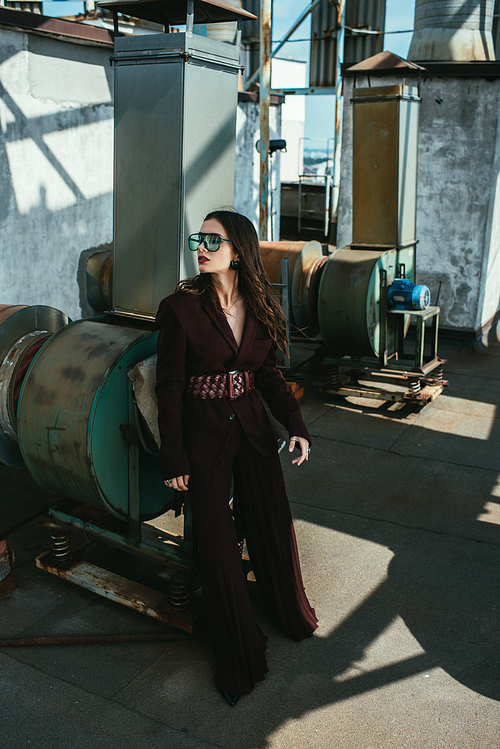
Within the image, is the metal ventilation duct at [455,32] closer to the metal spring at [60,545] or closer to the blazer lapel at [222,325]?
the blazer lapel at [222,325]

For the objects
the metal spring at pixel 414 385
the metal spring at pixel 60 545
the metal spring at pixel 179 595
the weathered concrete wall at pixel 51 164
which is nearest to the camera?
the metal spring at pixel 179 595

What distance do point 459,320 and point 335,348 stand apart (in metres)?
3.04

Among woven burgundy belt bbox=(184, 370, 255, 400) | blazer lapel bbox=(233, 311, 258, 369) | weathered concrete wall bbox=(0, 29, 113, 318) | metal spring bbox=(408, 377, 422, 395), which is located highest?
weathered concrete wall bbox=(0, 29, 113, 318)

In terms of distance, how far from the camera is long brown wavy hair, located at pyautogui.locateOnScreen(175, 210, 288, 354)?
105 inches

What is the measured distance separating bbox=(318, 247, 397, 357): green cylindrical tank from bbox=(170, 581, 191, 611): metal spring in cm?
324

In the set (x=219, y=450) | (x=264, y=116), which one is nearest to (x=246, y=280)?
(x=219, y=450)

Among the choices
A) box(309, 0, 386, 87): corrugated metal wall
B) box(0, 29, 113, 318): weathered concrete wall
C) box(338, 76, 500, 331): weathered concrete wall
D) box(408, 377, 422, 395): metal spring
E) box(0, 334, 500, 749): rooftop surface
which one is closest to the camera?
box(0, 334, 500, 749): rooftop surface

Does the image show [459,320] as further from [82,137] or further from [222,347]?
[222,347]

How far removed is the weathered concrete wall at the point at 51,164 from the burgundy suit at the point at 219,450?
3.43 meters

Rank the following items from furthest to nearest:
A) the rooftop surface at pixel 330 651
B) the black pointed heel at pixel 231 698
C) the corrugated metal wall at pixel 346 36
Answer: the corrugated metal wall at pixel 346 36 → the black pointed heel at pixel 231 698 → the rooftop surface at pixel 330 651

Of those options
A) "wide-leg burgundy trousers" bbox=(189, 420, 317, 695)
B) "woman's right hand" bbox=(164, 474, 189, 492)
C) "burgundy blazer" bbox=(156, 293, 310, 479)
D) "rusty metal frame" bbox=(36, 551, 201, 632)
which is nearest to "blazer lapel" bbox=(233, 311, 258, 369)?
"burgundy blazer" bbox=(156, 293, 310, 479)

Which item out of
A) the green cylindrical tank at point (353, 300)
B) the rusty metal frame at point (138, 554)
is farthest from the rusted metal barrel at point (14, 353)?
the green cylindrical tank at point (353, 300)

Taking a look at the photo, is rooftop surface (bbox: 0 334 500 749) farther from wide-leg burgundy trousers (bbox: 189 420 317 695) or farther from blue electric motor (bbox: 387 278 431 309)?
blue electric motor (bbox: 387 278 431 309)

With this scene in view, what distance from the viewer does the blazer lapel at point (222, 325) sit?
2.66 m
